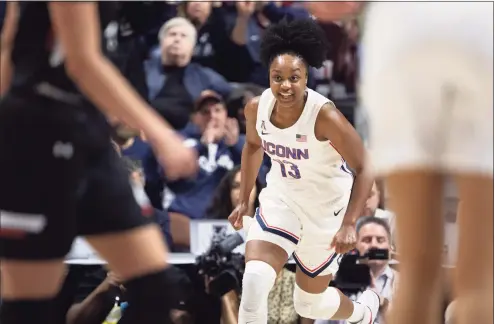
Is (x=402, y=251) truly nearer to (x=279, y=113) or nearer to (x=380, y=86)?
(x=380, y=86)

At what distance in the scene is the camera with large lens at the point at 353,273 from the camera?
3090 mm

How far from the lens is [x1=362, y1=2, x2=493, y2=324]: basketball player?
56.5 inches

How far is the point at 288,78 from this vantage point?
8.31 ft

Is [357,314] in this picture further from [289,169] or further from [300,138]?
[300,138]

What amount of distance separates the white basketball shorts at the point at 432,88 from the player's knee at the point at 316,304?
1321mm

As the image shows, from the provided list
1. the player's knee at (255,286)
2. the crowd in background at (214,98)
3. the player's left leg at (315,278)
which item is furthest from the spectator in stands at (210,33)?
the player's knee at (255,286)

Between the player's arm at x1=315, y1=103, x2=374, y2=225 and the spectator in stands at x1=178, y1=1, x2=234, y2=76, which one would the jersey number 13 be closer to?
the player's arm at x1=315, y1=103, x2=374, y2=225

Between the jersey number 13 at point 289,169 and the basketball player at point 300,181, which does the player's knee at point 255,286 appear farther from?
the jersey number 13 at point 289,169

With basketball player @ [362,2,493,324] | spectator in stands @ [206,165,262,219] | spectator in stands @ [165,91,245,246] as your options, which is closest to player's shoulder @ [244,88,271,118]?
spectator in stands @ [165,91,245,246]

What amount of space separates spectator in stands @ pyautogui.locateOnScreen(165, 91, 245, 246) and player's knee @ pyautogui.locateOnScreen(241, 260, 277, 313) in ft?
1.66

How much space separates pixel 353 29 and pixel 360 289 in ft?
3.75

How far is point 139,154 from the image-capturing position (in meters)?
2.55

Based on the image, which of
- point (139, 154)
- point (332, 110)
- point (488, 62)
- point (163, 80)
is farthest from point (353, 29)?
point (488, 62)

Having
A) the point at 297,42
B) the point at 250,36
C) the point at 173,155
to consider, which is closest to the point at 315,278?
the point at 297,42
